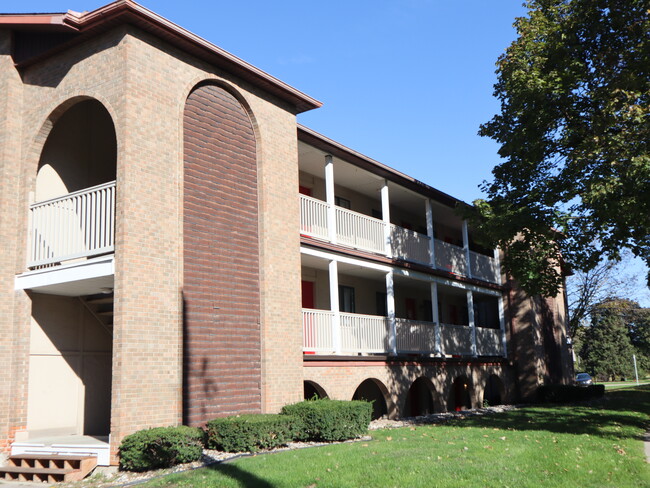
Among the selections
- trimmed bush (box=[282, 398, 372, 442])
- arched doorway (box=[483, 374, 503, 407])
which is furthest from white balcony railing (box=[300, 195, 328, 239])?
arched doorway (box=[483, 374, 503, 407])

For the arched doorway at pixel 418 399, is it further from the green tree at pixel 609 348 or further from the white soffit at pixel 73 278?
the green tree at pixel 609 348

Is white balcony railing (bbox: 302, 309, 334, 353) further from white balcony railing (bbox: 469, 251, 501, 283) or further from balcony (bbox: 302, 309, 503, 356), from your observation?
white balcony railing (bbox: 469, 251, 501, 283)

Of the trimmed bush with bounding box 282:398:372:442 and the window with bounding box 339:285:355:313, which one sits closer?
the trimmed bush with bounding box 282:398:372:442

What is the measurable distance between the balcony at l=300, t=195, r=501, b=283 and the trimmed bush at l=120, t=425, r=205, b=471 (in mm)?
6964

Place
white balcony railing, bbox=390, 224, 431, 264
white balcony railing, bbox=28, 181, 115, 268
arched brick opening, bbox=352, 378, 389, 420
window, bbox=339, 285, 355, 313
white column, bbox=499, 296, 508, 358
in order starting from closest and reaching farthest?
white balcony railing, bbox=28, 181, 115, 268 → white balcony railing, bbox=390, 224, 431, 264 → window, bbox=339, 285, 355, 313 → arched brick opening, bbox=352, 378, 389, 420 → white column, bbox=499, 296, 508, 358

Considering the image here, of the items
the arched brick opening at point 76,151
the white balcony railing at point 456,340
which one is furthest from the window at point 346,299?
the arched brick opening at point 76,151

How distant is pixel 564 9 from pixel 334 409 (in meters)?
12.2

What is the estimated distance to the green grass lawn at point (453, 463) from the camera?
28.3 ft

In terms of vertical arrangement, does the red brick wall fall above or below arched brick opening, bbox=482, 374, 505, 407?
above

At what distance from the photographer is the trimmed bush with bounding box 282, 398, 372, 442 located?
12.8 metres

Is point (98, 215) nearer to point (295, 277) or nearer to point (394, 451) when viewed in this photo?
point (295, 277)

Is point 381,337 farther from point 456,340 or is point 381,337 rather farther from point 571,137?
point 571,137

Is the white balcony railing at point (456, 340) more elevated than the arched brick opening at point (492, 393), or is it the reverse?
the white balcony railing at point (456, 340)

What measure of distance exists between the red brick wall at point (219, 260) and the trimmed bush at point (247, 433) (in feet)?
2.23
